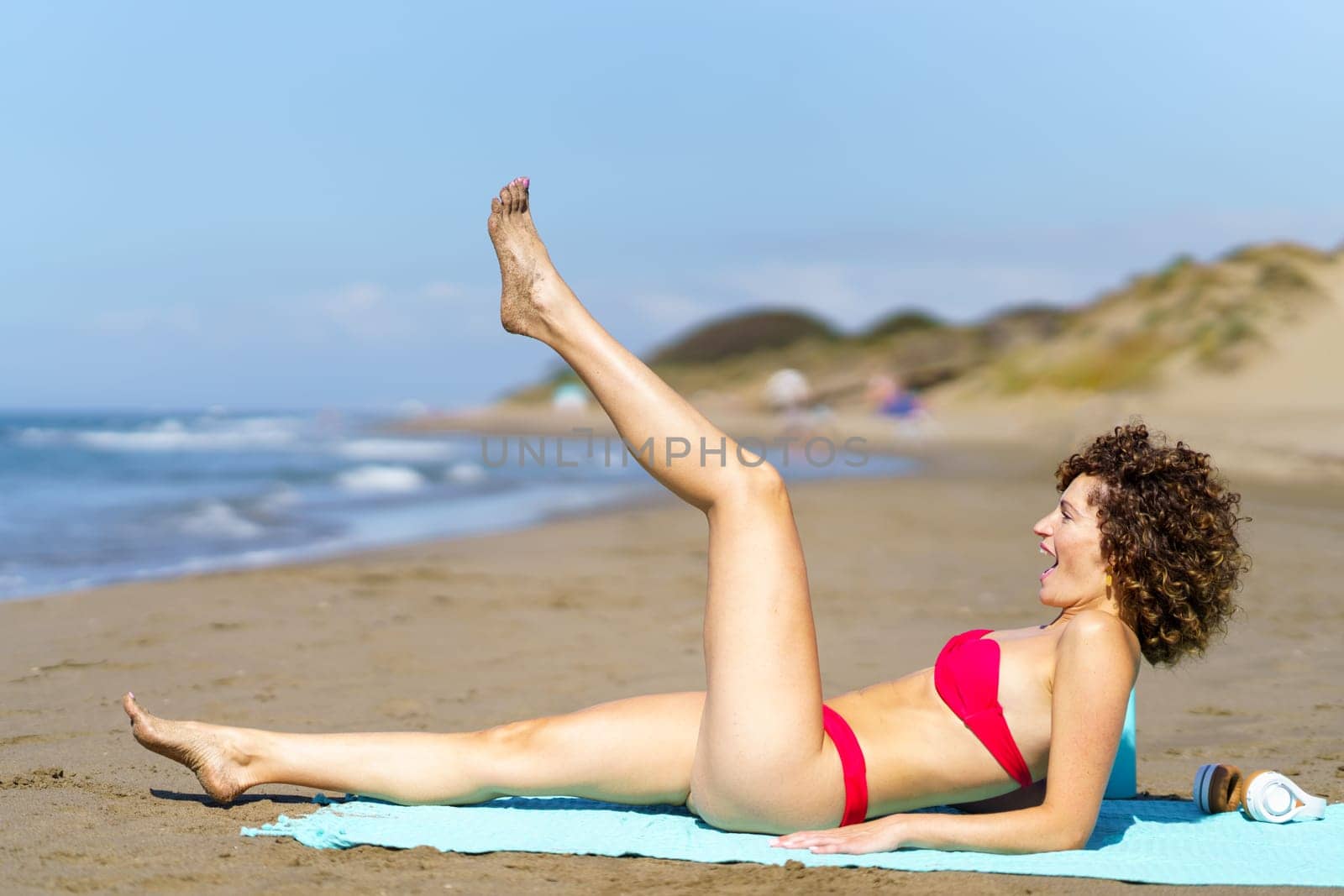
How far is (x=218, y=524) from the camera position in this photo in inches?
414

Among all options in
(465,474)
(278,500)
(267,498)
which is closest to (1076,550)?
(278,500)

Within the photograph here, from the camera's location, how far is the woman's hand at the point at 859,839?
2711 mm

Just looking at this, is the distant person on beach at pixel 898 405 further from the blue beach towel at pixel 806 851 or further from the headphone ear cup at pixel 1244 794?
the blue beach towel at pixel 806 851

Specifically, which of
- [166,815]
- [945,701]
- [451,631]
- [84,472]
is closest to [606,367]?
[945,701]

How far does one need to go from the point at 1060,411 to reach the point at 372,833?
86.8 ft

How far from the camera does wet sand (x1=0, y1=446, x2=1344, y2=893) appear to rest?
270 centimetres

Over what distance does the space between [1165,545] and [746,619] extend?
0.92m

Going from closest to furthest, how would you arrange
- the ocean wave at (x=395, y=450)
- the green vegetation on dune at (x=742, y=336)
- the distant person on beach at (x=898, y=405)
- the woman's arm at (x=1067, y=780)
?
1. the woman's arm at (x=1067, y=780)
2. the ocean wave at (x=395, y=450)
3. the distant person on beach at (x=898, y=405)
4. the green vegetation on dune at (x=742, y=336)

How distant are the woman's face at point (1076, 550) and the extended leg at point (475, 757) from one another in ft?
2.83

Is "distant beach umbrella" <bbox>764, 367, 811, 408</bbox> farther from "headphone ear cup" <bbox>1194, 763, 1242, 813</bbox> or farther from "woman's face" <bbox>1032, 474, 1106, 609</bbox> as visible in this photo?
"woman's face" <bbox>1032, 474, 1106, 609</bbox>

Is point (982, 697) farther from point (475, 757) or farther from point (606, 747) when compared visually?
point (475, 757)

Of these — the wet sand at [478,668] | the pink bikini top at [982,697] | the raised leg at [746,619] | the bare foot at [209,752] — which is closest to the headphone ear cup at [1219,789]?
Answer: the wet sand at [478,668]

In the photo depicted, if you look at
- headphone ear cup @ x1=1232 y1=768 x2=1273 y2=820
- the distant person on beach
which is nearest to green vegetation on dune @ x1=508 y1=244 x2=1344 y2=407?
the distant person on beach

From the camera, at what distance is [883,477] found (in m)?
15.4
